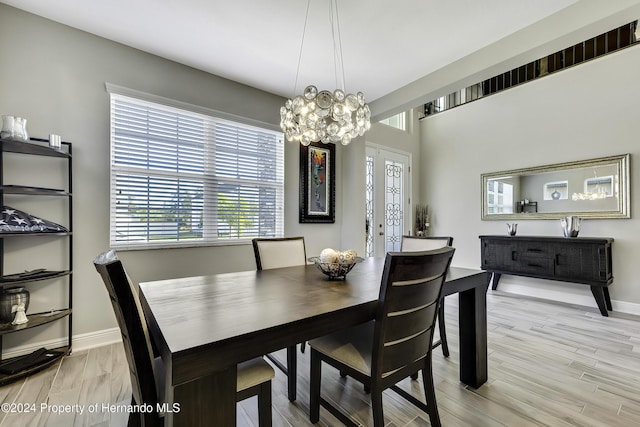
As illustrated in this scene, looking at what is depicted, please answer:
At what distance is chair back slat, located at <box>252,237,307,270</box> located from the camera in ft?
7.79

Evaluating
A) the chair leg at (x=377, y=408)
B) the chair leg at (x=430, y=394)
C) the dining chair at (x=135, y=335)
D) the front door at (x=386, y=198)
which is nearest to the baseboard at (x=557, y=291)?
the front door at (x=386, y=198)


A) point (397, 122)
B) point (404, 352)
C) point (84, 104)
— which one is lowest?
point (404, 352)

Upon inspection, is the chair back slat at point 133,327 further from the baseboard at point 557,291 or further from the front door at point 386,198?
the baseboard at point 557,291

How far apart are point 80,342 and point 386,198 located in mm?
4472

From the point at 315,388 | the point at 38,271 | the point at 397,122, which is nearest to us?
the point at 315,388

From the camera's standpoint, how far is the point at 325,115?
203 cm

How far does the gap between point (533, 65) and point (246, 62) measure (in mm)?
4240

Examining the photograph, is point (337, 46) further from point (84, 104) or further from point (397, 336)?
point (397, 336)

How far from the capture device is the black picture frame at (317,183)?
3955 mm

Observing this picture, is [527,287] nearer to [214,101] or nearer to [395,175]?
[395,175]

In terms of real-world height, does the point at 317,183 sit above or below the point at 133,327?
above

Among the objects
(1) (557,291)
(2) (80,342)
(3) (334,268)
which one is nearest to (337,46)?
(3) (334,268)

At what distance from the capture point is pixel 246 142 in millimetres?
3482

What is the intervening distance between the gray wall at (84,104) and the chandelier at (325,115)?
5.47ft
